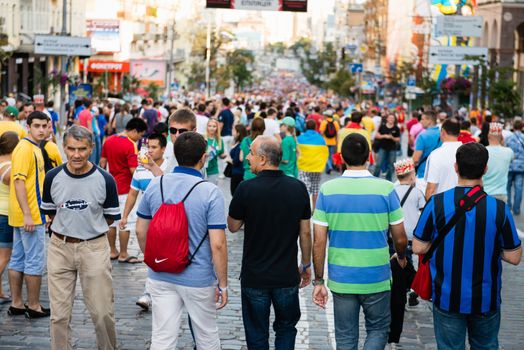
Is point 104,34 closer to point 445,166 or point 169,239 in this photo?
point 445,166

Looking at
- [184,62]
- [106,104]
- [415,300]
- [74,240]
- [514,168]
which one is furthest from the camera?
[184,62]

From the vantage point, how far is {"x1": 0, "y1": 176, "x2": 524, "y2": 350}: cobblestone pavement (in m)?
8.29

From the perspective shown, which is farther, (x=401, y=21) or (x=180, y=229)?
(x=401, y=21)

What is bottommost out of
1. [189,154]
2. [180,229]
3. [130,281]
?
[130,281]

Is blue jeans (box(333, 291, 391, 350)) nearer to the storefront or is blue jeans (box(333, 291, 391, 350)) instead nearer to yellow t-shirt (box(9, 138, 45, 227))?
yellow t-shirt (box(9, 138, 45, 227))

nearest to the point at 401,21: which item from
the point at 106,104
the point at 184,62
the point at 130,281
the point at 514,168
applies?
the point at 184,62

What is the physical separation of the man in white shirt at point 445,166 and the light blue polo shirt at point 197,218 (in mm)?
4481

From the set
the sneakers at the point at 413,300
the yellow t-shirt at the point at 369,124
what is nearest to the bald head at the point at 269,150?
the sneakers at the point at 413,300

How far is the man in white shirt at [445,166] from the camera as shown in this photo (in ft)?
33.9

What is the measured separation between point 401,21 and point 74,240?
328 ft

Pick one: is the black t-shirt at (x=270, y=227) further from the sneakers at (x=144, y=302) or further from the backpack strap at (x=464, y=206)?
the sneakers at (x=144, y=302)

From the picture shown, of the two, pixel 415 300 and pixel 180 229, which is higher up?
pixel 180 229

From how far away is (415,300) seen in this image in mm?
10016

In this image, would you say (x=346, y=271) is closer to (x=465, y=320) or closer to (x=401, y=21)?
(x=465, y=320)
